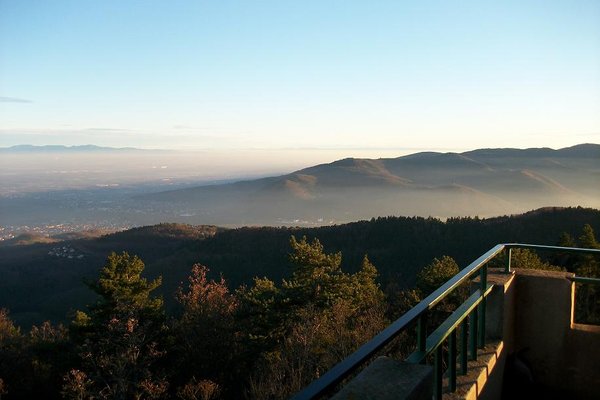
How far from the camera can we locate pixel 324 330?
19.7 meters

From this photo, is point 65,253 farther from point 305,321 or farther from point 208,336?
point 305,321

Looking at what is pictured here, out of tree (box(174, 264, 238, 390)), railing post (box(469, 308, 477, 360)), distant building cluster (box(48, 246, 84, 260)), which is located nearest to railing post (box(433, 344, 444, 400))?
railing post (box(469, 308, 477, 360))

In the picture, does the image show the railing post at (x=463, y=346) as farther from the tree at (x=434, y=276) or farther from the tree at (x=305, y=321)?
the tree at (x=434, y=276)

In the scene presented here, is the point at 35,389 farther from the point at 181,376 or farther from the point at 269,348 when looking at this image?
the point at 269,348

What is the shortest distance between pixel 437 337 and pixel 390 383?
68 centimetres

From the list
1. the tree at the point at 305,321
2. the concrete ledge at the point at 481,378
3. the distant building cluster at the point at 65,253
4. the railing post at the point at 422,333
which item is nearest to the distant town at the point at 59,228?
the distant building cluster at the point at 65,253

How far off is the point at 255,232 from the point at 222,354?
63.3m

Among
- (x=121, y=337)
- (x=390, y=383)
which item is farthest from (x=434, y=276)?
(x=390, y=383)

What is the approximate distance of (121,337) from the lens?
19.2 meters

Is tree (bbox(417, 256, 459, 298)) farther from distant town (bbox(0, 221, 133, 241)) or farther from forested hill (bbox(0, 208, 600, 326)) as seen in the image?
distant town (bbox(0, 221, 133, 241))

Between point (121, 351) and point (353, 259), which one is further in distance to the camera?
point (353, 259)

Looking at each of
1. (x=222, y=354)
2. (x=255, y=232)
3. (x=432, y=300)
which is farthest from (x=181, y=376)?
(x=255, y=232)

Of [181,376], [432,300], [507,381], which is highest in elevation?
[432,300]

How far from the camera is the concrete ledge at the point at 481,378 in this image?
288 centimetres
